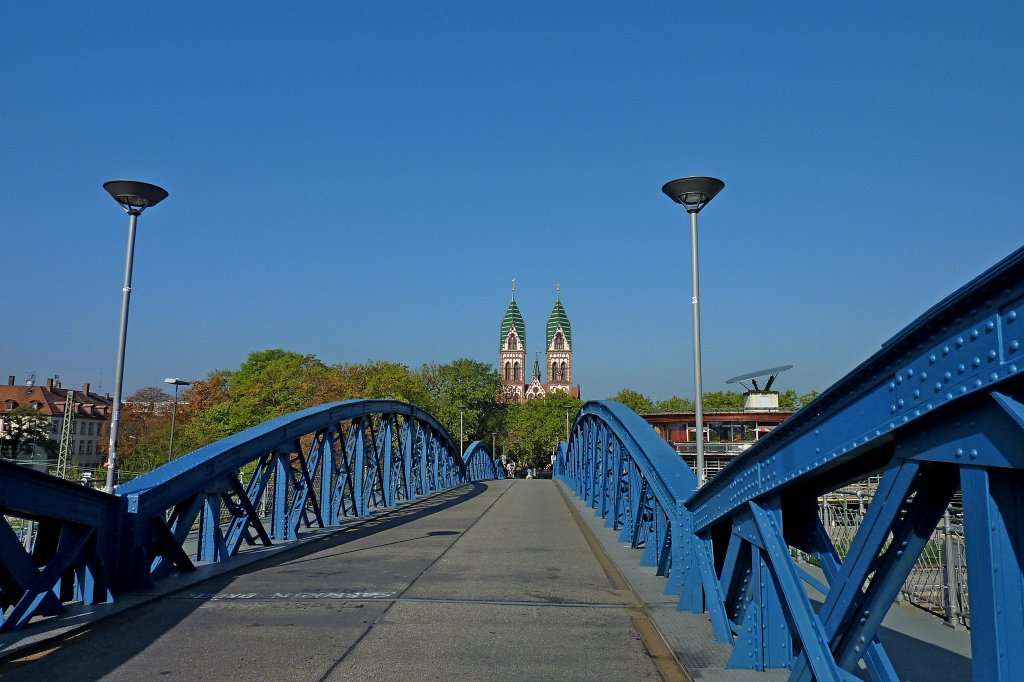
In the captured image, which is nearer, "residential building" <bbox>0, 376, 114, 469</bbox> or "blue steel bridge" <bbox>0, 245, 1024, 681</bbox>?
"blue steel bridge" <bbox>0, 245, 1024, 681</bbox>

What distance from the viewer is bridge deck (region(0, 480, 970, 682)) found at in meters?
5.66

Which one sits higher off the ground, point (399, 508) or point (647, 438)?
point (647, 438)

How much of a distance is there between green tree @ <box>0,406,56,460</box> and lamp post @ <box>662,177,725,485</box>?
66.5m

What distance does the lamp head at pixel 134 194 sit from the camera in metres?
10.7

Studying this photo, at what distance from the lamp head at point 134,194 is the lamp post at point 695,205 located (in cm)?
745

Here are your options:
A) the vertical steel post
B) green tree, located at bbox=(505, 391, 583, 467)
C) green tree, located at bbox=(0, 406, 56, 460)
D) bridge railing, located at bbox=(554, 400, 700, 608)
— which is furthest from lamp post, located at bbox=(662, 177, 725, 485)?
green tree, located at bbox=(505, 391, 583, 467)

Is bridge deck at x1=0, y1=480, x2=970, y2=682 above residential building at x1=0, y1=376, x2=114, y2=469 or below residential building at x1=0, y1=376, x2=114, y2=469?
below

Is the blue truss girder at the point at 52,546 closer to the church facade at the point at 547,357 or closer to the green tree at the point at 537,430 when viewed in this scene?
the green tree at the point at 537,430

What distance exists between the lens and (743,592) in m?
6.17

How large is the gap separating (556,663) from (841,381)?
3244mm

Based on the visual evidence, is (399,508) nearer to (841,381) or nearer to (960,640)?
(960,640)

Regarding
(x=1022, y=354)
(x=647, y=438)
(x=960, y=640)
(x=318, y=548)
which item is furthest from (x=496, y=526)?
(x=1022, y=354)

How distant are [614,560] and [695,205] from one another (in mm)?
5446

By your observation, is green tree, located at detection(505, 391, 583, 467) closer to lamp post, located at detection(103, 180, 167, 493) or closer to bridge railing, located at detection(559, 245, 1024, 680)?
lamp post, located at detection(103, 180, 167, 493)
